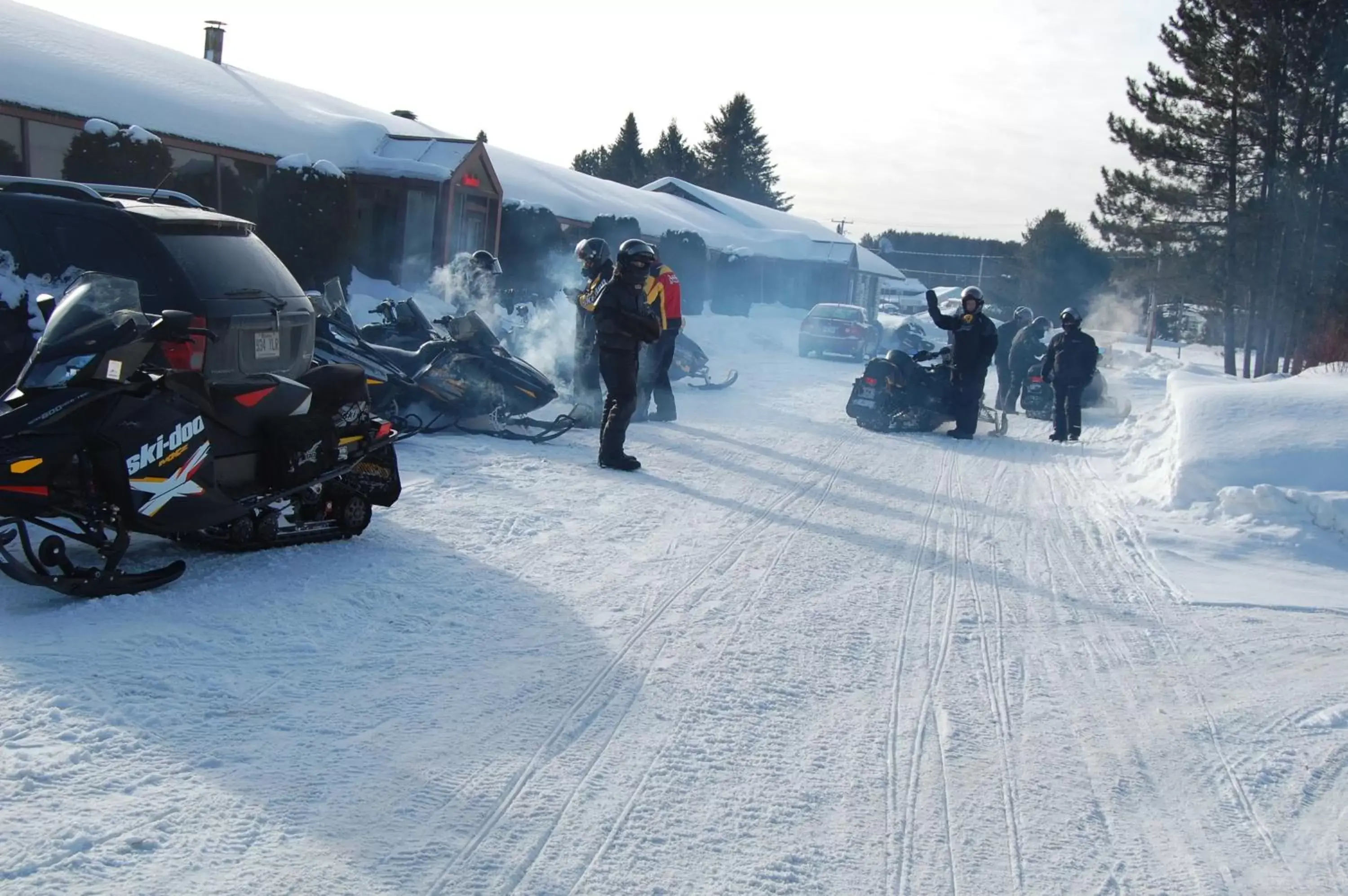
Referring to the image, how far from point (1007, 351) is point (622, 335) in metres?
11.3

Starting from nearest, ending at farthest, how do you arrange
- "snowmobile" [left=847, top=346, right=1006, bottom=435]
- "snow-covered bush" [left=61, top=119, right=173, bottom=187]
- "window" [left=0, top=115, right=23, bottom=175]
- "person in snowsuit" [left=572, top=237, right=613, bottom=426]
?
"person in snowsuit" [left=572, top=237, right=613, bottom=426] < "snowmobile" [left=847, top=346, right=1006, bottom=435] < "snow-covered bush" [left=61, top=119, right=173, bottom=187] < "window" [left=0, top=115, right=23, bottom=175]

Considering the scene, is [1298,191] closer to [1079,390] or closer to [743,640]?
[1079,390]

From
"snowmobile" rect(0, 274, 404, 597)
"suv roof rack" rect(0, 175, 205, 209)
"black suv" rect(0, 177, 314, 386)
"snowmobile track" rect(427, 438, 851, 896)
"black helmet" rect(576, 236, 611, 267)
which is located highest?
"black helmet" rect(576, 236, 611, 267)

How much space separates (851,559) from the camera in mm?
7875

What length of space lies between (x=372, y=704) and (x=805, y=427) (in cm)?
1106

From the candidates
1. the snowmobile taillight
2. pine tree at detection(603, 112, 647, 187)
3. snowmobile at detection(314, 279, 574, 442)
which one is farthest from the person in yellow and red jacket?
pine tree at detection(603, 112, 647, 187)

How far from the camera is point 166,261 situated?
754cm

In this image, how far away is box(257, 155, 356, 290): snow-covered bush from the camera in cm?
2017

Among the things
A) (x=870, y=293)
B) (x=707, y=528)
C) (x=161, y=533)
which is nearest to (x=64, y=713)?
(x=161, y=533)

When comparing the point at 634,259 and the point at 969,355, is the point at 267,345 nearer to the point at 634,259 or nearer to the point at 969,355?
the point at 634,259

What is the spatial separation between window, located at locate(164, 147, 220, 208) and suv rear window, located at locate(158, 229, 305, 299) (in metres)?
13.6

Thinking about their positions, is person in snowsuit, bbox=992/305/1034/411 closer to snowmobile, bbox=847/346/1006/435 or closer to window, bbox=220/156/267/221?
snowmobile, bbox=847/346/1006/435

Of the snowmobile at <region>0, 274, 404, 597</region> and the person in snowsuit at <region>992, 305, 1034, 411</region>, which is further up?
the person in snowsuit at <region>992, 305, 1034, 411</region>

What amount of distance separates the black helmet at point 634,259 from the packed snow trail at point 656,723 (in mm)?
3018
